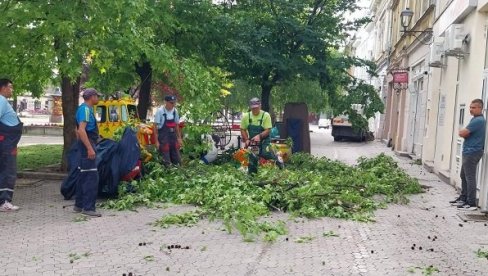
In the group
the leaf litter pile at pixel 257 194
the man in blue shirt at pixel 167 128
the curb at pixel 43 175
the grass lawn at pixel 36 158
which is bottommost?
the grass lawn at pixel 36 158

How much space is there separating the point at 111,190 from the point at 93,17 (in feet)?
9.23

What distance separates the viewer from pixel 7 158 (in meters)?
8.29

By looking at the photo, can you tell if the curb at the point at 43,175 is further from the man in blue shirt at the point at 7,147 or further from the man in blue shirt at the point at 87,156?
the man in blue shirt at the point at 87,156

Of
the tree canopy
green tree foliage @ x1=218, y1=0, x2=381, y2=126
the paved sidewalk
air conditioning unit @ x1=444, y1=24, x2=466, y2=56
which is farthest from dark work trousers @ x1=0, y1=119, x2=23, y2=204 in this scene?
air conditioning unit @ x1=444, y1=24, x2=466, y2=56

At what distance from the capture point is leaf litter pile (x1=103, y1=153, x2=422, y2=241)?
7641 mm

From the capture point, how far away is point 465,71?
40.8 feet

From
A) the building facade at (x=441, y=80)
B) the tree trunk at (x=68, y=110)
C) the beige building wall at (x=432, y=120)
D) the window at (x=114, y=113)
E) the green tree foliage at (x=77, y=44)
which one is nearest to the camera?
the green tree foliage at (x=77, y=44)

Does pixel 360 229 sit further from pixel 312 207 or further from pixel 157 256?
pixel 157 256

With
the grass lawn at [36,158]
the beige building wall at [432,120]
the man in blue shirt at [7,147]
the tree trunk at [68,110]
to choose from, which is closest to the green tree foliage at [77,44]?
the tree trunk at [68,110]

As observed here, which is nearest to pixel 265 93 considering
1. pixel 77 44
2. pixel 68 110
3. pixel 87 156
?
pixel 68 110

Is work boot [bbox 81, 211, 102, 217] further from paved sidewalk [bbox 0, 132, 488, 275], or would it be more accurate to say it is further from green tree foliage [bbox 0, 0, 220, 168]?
green tree foliage [bbox 0, 0, 220, 168]

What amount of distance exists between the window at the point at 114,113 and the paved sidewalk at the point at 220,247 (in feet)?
28.5

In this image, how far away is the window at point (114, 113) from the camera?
680 inches

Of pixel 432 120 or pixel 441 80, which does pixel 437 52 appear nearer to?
pixel 441 80
